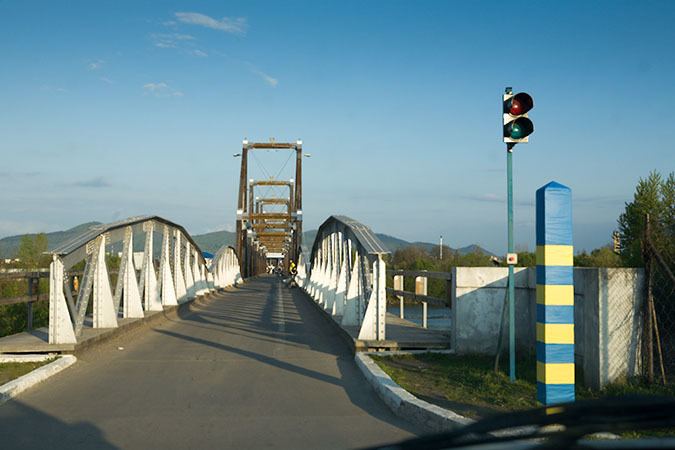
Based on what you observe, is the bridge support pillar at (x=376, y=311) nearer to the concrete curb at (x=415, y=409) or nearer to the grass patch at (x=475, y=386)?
the grass patch at (x=475, y=386)

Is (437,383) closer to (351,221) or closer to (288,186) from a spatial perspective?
(351,221)

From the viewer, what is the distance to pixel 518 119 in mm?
7355

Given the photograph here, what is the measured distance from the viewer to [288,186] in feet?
281

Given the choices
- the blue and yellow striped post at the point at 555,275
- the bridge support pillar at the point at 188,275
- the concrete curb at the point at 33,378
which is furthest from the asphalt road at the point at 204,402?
the bridge support pillar at the point at 188,275

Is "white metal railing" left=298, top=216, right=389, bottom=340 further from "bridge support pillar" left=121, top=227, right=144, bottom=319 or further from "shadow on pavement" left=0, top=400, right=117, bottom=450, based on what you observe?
"shadow on pavement" left=0, top=400, right=117, bottom=450

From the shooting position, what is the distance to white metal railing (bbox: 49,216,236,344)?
9.48 meters

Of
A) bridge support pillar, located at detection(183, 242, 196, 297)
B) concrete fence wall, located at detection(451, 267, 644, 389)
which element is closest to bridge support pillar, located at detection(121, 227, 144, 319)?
bridge support pillar, located at detection(183, 242, 196, 297)

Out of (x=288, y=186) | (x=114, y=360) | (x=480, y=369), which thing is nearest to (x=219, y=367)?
(x=114, y=360)

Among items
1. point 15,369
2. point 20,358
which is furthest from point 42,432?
point 20,358

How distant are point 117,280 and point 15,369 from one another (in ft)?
15.3

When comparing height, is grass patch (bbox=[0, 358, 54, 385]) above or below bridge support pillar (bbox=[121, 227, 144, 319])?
below

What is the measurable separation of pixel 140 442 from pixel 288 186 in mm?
80724

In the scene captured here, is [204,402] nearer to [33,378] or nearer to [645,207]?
[33,378]

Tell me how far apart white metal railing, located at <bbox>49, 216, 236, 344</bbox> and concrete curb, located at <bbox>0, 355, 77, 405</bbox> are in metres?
0.68
